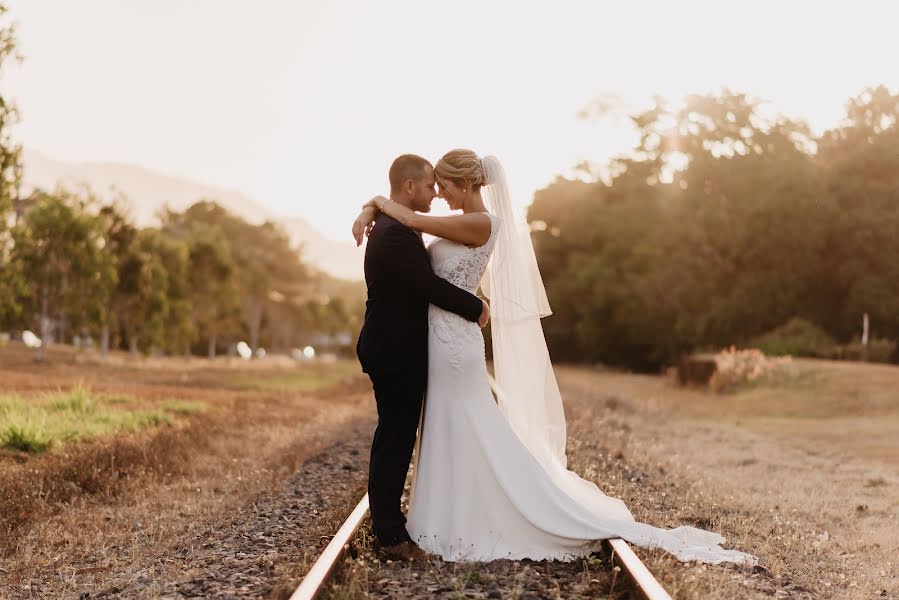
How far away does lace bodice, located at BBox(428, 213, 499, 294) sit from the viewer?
5.14 metres

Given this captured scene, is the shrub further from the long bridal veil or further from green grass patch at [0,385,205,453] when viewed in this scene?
the long bridal veil

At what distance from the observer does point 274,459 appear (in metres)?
9.81

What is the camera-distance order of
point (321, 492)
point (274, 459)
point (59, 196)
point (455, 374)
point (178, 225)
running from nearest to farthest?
point (455, 374)
point (321, 492)
point (274, 459)
point (59, 196)
point (178, 225)

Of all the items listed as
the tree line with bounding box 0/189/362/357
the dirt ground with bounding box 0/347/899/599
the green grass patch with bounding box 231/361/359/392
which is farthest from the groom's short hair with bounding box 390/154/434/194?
the green grass patch with bounding box 231/361/359/392

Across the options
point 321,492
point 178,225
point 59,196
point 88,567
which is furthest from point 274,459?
point 178,225

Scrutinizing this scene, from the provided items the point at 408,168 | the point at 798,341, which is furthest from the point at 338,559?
the point at 798,341

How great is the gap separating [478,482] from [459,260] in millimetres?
1267

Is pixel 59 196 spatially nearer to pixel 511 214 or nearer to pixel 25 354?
pixel 25 354

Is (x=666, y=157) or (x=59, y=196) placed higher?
(x=666, y=157)

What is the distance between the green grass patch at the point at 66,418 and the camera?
30.1 ft

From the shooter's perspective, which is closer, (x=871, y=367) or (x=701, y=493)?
(x=701, y=493)

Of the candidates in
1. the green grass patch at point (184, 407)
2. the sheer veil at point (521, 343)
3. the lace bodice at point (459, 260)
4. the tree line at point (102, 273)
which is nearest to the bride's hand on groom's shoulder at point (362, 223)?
the lace bodice at point (459, 260)

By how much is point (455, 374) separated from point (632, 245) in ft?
132

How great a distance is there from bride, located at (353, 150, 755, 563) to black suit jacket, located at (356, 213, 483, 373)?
0.28ft
